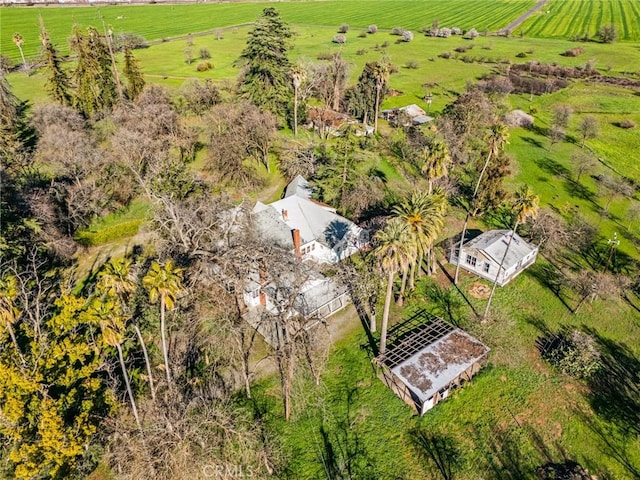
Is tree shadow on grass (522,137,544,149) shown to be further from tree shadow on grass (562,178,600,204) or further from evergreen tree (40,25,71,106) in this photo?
evergreen tree (40,25,71,106)

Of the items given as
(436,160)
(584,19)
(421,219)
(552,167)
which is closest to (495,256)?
(436,160)

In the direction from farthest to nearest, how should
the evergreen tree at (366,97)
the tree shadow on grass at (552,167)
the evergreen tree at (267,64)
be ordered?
1. the evergreen tree at (366,97)
2. the evergreen tree at (267,64)
3. the tree shadow on grass at (552,167)

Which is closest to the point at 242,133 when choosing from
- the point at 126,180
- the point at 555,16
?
the point at 126,180

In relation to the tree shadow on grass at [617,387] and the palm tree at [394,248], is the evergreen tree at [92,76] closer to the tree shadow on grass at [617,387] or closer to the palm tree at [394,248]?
the palm tree at [394,248]

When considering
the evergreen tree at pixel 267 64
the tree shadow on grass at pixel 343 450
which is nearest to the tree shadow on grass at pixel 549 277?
the tree shadow on grass at pixel 343 450

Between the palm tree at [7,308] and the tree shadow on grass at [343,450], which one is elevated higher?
the palm tree at [7,308]

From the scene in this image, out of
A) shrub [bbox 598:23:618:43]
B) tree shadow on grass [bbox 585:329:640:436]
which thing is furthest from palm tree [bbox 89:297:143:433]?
shrub [bbox 598:23:618:43]
